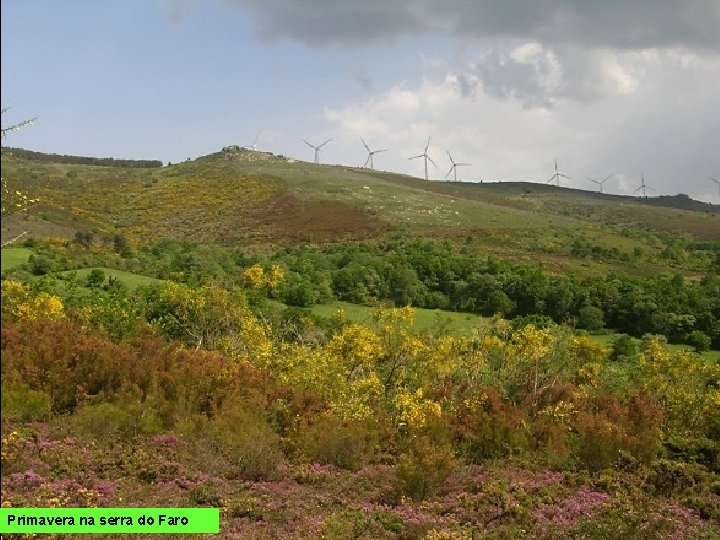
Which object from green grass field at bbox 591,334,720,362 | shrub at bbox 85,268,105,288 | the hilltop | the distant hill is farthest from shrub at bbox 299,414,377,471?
the distant hill

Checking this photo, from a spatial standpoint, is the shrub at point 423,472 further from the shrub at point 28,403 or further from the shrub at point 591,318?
the shrub at point 591,318

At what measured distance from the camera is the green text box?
331 inches

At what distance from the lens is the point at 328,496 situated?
1280 centimetres

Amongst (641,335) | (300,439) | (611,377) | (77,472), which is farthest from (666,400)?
(641,335)

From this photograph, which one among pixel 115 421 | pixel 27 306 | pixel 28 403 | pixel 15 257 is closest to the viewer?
pixel 115 421

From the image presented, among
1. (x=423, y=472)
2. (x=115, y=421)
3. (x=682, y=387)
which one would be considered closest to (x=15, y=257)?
(x=115, y=421)

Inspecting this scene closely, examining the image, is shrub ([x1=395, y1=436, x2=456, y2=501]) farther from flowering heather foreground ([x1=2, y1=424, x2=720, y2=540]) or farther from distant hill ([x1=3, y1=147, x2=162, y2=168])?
distant hill ([x1=3, y1=147, x2=162, y2=168])

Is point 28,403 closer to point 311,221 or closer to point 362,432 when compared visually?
point 362,432

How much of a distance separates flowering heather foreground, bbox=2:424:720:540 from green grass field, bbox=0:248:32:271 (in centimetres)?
3376

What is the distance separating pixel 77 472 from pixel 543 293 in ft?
179

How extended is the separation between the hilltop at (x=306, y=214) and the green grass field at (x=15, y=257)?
971 centimetres

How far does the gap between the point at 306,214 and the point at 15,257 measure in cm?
5551

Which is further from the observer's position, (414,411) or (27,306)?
(27,306)

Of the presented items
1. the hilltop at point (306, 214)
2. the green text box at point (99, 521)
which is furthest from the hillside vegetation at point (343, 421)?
the hilltop at point (306, 214)
